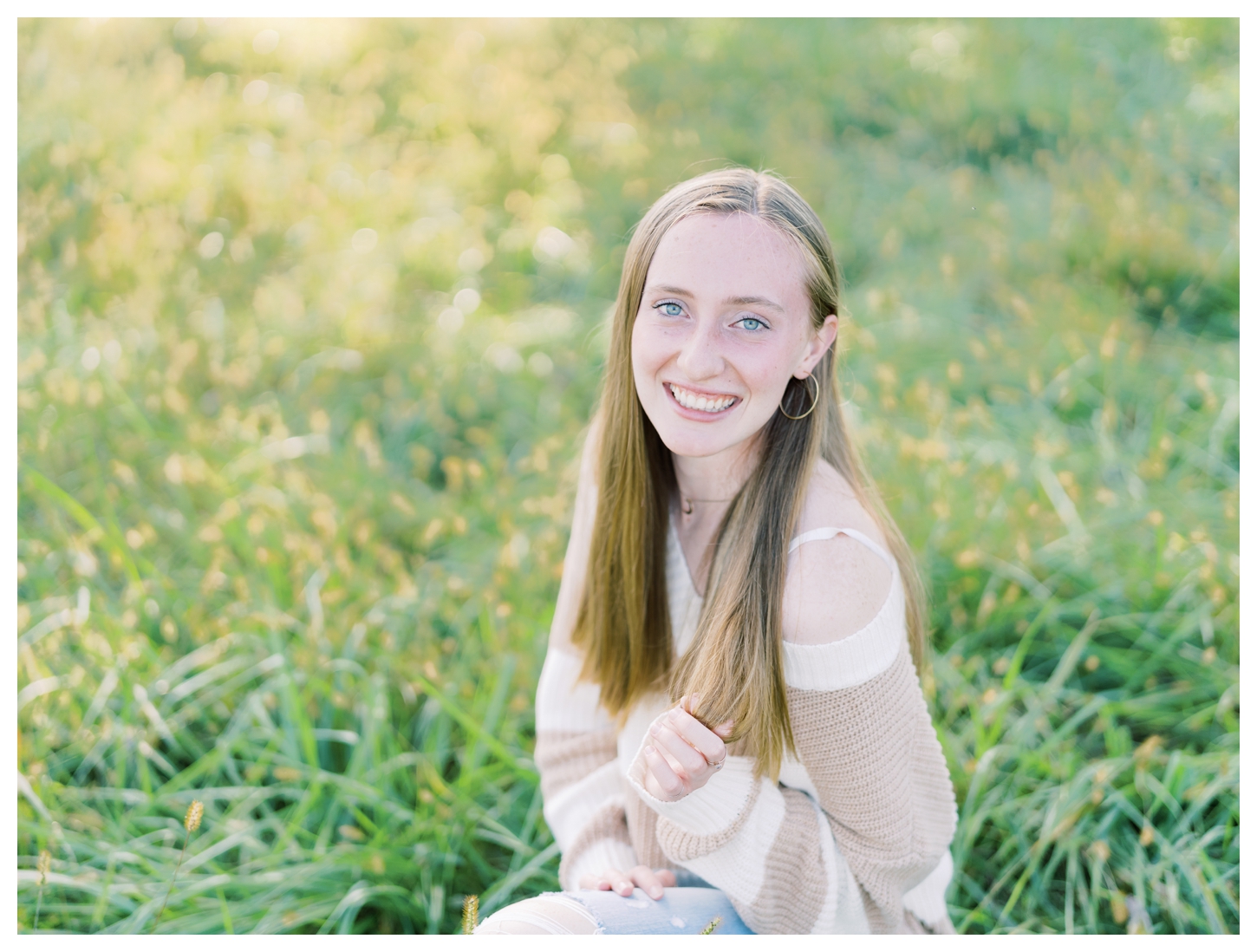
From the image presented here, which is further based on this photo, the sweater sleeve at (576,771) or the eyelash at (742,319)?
the sweater sleeve at (576,771)

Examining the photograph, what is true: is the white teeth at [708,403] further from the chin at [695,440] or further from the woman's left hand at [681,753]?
the woman's left hand at [681,753]

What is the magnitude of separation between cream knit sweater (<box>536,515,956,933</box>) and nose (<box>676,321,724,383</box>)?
0.92 feet

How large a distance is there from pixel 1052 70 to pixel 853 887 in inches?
169

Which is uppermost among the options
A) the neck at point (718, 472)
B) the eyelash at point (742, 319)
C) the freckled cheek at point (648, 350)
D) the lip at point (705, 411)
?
the eyelash at point (742, 319)

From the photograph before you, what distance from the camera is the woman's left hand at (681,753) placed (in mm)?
1275

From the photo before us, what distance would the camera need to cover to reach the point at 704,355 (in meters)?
1.29

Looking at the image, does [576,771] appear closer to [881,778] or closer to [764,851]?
[764,851]

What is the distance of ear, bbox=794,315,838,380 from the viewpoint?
1.37m

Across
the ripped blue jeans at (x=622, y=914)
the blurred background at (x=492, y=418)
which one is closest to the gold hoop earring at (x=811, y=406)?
the ripped blue jeans at (x=622, y=914)

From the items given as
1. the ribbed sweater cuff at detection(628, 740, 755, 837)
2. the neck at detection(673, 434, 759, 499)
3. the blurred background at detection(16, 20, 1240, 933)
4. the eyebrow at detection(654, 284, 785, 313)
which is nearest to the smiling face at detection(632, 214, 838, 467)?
the eyebrow at detection(654, 284, 785, 313)

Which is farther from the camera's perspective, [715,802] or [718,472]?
[718,472]

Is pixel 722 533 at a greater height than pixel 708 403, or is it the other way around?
pixel 708 403

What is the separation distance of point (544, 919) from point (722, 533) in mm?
637

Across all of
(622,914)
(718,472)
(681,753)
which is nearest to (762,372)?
(718,472)
